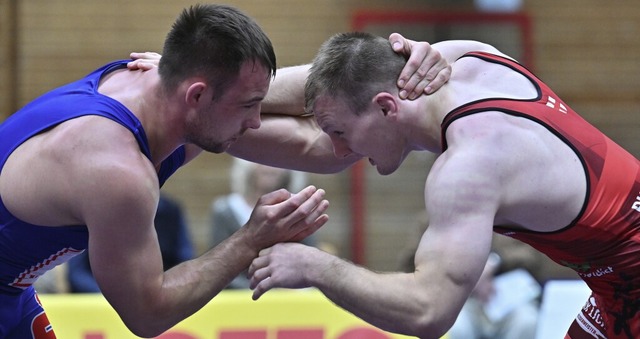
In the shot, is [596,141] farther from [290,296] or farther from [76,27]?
[76,27]

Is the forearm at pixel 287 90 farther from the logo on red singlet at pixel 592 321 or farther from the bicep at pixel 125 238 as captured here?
the logo on red singlet at pixel 592 321

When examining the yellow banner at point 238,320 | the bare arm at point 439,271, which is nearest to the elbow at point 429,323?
the bare arm at point 439,271

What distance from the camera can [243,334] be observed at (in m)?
5.63

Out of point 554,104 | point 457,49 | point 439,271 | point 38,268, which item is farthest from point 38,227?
point 554,104

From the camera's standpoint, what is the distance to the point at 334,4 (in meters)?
8.96

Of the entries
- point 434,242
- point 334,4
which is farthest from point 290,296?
point 334,4

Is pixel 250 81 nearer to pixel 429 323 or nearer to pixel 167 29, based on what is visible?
pixel 429 323

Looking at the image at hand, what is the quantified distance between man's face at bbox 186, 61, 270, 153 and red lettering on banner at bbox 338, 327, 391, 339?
2.24 m

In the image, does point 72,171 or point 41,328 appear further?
point 41,328

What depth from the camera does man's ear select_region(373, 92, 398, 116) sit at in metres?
3.65

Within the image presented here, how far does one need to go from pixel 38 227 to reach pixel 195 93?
2.25 feet

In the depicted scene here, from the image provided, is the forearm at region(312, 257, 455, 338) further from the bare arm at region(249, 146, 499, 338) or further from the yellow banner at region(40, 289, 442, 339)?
the yellow banner at region(40, 289, 442, 339)

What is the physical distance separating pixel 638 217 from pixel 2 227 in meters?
2.14

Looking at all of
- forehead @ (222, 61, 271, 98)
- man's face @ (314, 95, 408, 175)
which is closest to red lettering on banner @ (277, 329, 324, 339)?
man's face @ (314, 95, 408, 175)
